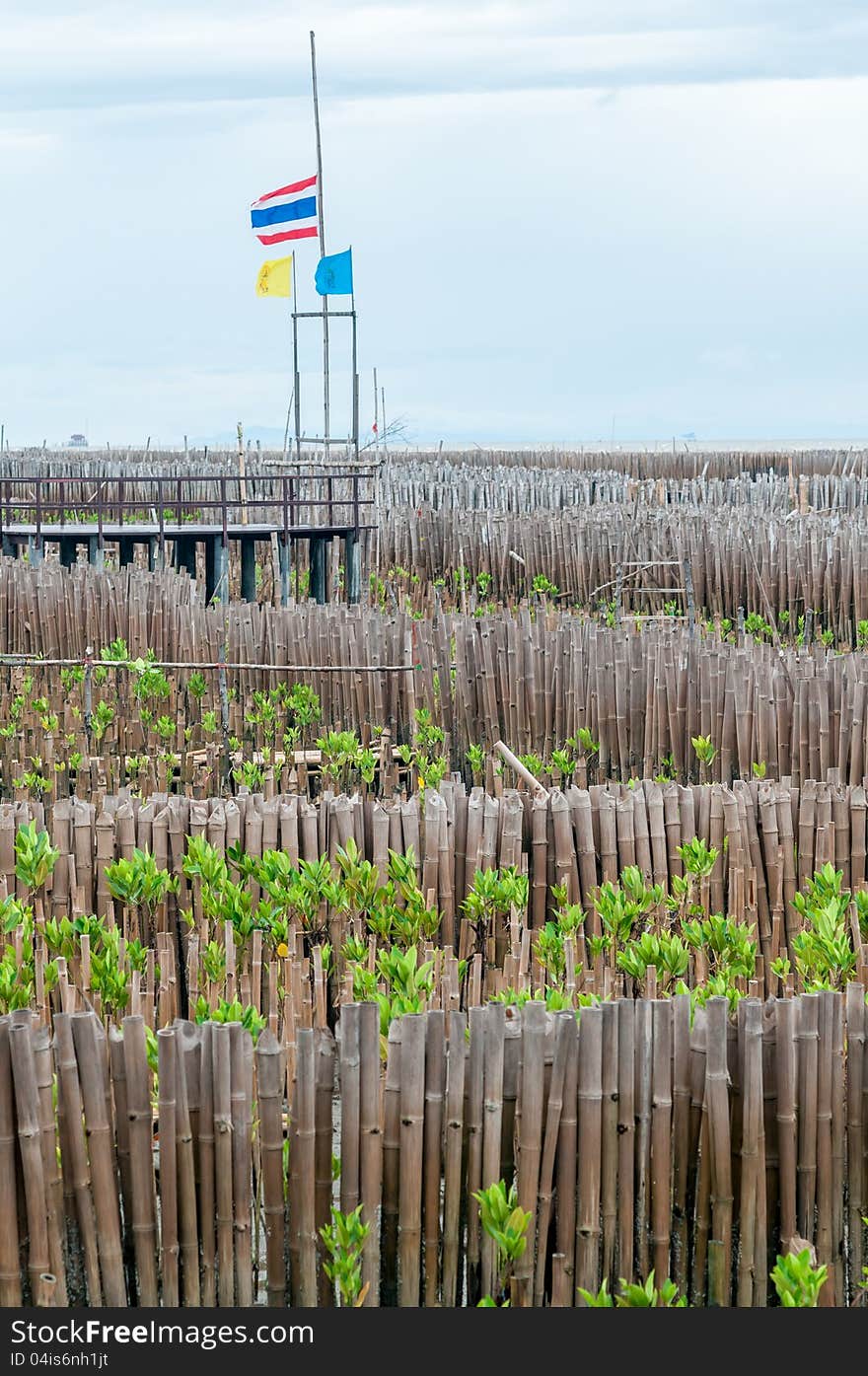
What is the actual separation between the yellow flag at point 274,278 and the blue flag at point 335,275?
130 cm

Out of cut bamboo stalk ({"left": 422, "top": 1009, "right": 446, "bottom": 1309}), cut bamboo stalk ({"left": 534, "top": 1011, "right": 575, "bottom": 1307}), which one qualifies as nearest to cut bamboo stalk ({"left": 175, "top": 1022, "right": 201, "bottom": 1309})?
cut bamboo stalk ({"left": 422, "top": 1009, "right": 446, "bottom": 1309})

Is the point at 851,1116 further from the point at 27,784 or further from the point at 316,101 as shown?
the point at 316,101

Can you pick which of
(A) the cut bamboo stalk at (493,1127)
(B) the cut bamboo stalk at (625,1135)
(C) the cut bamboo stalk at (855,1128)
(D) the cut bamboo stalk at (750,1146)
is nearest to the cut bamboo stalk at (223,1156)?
(A) the cut bamboo stalk at (493,1127)

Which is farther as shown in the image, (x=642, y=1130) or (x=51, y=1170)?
(x=642, y=1130)

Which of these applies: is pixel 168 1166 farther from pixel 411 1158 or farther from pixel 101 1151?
pixel 411 1158

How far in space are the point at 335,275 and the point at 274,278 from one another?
1535 millimetres

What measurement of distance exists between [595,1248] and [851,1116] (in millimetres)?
725

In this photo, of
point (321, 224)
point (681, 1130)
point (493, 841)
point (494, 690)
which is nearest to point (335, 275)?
point (321, 224)

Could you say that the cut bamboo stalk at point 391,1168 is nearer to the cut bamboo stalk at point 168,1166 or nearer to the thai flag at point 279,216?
the cut bamboo stalk at point 168,1166

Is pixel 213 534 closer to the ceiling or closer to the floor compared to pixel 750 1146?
closer to the ceiling

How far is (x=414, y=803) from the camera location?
5656mm

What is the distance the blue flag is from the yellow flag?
4.27 feet

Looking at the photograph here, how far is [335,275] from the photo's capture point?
59.8 feet

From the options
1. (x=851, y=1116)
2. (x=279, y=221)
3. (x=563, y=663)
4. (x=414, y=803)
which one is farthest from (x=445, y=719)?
(x=279, y=221)
